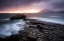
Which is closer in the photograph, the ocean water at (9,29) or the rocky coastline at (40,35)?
the rocky coastline at (40,35)

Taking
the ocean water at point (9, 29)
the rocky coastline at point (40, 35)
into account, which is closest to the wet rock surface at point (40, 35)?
the rocky coastline at point (40, 35)

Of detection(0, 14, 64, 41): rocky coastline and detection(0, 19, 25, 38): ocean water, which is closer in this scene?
detection(0, 14, 64, 41): rocky coastline

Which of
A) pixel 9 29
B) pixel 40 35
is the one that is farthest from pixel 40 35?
pixel 9 29

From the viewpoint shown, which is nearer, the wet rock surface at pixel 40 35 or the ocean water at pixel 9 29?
the wet rock surface at pixel 40 35

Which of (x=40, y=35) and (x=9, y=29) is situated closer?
(x=40, y=35)

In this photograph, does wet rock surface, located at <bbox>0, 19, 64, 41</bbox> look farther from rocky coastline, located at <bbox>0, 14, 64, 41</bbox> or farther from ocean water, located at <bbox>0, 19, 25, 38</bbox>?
ocean water, located at <bbox>0, 19, 25, 38</bbox>

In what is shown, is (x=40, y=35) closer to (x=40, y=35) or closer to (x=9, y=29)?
(x=40, y=35)

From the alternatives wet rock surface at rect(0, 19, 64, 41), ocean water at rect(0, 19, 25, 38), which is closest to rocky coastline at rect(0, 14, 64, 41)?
wet rock surface at rect(0, 19, 64, 41)

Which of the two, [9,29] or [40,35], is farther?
[9,29]

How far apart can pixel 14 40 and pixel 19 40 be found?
0.25 m

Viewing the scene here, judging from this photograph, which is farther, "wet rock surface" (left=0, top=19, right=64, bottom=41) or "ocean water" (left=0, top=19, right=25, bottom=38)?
"ocean water" (left=0, top=19, right=25, bottom=38)

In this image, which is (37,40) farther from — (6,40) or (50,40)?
(6,40)

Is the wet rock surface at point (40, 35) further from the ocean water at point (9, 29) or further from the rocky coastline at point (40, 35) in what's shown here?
the ocean water at point (9, 29)

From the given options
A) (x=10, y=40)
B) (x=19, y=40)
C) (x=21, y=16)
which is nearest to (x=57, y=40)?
(x=19, y=40)
